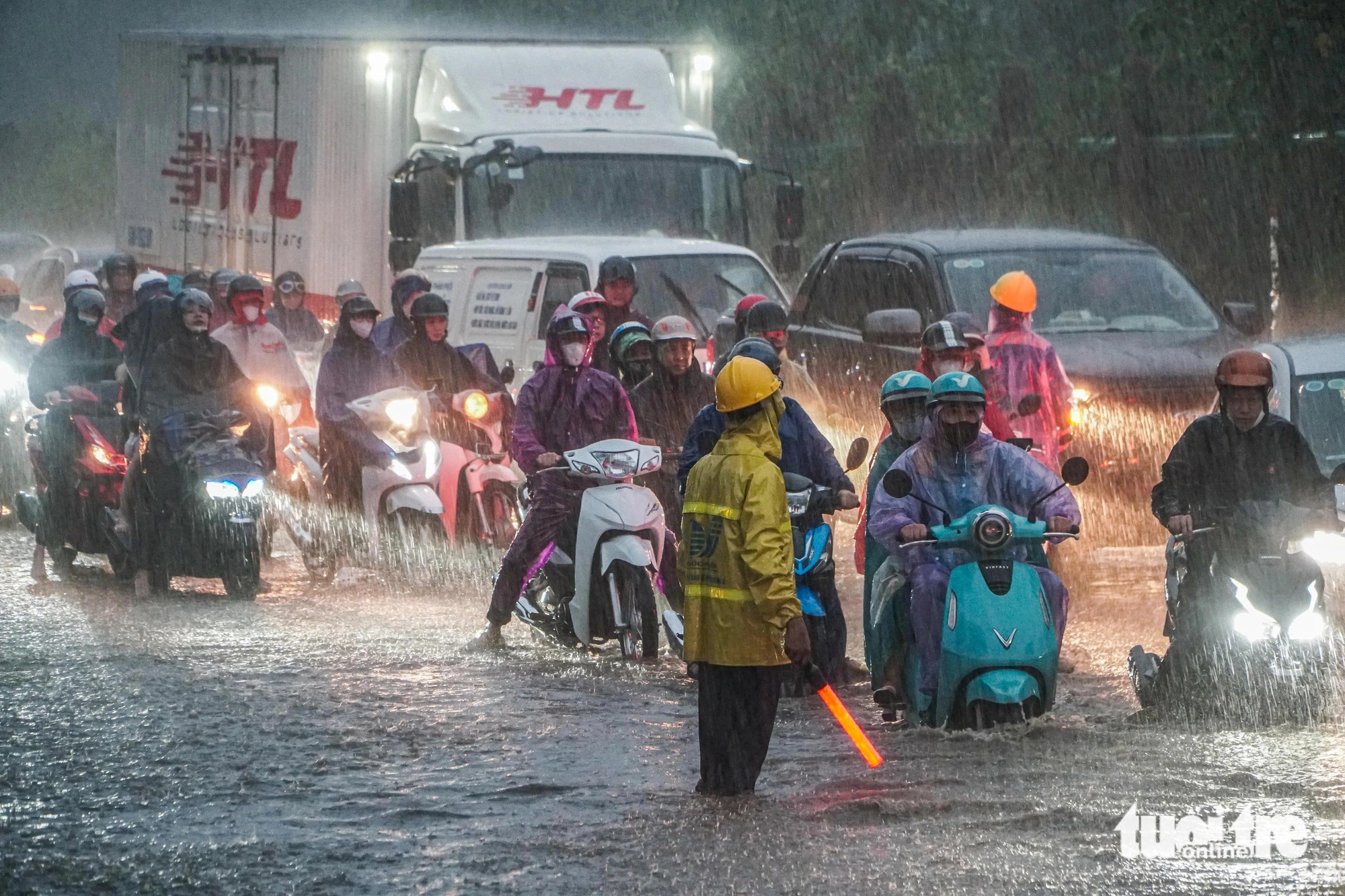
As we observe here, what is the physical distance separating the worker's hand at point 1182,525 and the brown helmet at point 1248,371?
0.60 metres

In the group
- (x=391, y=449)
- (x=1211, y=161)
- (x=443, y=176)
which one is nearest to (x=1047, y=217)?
(x=1211, y=161)

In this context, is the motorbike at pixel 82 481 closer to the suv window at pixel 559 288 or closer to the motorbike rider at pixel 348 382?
the motorbike rider at pixel 348 382

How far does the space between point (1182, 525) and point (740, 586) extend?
87.2 inches

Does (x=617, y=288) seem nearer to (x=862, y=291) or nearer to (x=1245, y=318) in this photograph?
(x=862, y=291)

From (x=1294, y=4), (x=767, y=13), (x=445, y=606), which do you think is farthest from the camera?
(x=767, y=13)

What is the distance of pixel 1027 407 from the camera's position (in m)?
10.2

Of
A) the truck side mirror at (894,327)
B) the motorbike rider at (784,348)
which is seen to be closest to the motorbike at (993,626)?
the motorbike rider at (784,348)

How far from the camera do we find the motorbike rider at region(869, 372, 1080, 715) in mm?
8039

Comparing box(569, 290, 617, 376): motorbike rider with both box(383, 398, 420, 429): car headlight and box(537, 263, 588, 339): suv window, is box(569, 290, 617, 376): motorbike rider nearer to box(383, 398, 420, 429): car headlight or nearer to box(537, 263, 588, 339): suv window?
box(383, 398, 420, 429): car headlight

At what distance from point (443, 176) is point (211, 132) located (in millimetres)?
5781

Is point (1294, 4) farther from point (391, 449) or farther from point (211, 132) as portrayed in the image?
point (211, 132)

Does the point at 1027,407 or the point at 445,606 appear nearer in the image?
the point at 1027,407

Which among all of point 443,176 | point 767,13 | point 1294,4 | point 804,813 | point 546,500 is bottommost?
point 804,813

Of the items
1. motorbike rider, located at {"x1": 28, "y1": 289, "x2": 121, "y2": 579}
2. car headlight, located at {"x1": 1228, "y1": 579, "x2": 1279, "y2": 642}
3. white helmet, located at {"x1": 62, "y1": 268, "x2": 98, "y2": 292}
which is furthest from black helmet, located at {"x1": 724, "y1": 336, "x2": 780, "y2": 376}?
white helmet, located at {"x1": 62, "y1": 268, "x2": 98, "y2": 292}
